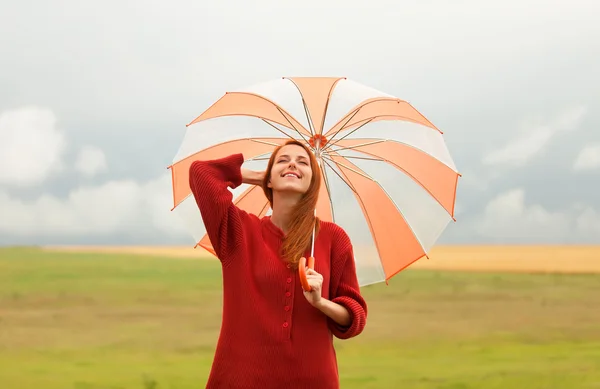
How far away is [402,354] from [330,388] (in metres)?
6.18

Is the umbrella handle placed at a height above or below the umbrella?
below

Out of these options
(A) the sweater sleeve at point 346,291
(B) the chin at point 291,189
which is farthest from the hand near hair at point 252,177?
(A) the sweater sleeve at point 346,291

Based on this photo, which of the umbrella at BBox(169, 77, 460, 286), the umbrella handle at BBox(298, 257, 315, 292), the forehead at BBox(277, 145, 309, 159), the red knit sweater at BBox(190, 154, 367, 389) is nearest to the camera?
the umbrella handle at BBox(298, 257, 315, 292)

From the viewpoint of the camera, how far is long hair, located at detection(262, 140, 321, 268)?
3123 mm

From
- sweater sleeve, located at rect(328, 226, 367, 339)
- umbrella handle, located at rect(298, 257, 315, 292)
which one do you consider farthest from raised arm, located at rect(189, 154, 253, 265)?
sweater sleeve, located at rect(328, 226, 367, 339)

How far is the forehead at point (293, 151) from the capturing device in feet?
10.5

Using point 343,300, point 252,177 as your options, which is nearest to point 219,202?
point 252,177

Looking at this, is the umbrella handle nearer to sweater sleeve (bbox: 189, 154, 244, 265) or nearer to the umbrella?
sweater sleeve (bbox: 189, 154, 244, 265)

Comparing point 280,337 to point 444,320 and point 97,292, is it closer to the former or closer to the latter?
point 444,320

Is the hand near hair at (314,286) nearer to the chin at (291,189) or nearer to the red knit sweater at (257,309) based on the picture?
the red knit sweater at (257,309)

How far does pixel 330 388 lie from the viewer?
3162 mm

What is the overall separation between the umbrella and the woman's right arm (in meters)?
0.58

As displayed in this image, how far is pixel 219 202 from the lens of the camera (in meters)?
3.06

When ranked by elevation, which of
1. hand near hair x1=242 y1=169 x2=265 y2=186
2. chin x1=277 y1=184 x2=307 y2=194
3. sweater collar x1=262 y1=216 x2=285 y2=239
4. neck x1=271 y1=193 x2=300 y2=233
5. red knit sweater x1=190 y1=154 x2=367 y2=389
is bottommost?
red knit sweater x1=190 y1=154 x2=367 y2=389
